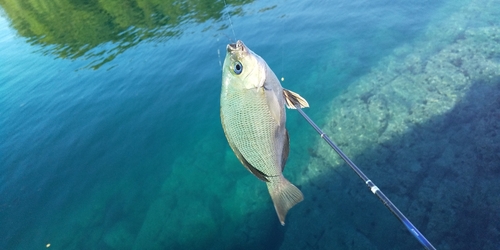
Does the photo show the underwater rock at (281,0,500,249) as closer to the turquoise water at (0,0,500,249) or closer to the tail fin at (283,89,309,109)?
the turquoise water at (0,0,500,249)

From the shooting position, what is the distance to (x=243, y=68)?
2.96 meters

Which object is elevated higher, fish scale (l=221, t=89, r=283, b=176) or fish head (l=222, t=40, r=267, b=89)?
fish head (l=222, t=40, r=267, b=89)

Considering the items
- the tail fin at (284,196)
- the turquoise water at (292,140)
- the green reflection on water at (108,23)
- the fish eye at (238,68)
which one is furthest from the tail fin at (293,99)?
the green reflection on water at (108,23)

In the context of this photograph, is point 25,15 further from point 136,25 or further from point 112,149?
point 112,149

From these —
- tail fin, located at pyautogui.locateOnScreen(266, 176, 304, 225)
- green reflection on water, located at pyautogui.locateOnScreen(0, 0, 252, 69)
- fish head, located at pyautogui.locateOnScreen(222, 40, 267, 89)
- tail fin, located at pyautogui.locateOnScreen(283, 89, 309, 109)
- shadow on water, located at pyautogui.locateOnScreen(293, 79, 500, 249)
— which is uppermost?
fish head, located at pyautogui.locateOnScreen(222, 40, 267, 89)

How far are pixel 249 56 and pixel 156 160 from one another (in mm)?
9005

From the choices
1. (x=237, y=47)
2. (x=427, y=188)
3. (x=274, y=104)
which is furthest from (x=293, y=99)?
(x=427, y=188)

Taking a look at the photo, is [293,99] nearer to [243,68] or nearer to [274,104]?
[274,104]

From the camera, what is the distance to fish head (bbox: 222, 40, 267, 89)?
294cm

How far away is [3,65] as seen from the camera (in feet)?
71.6

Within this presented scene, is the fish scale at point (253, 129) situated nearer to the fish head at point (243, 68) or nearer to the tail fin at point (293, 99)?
the fish head at point (243, 68)

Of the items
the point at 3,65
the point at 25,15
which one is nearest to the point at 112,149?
the point at 3,65

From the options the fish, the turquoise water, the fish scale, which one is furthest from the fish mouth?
the turquoise water

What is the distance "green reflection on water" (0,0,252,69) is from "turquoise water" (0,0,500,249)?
2.84 m
